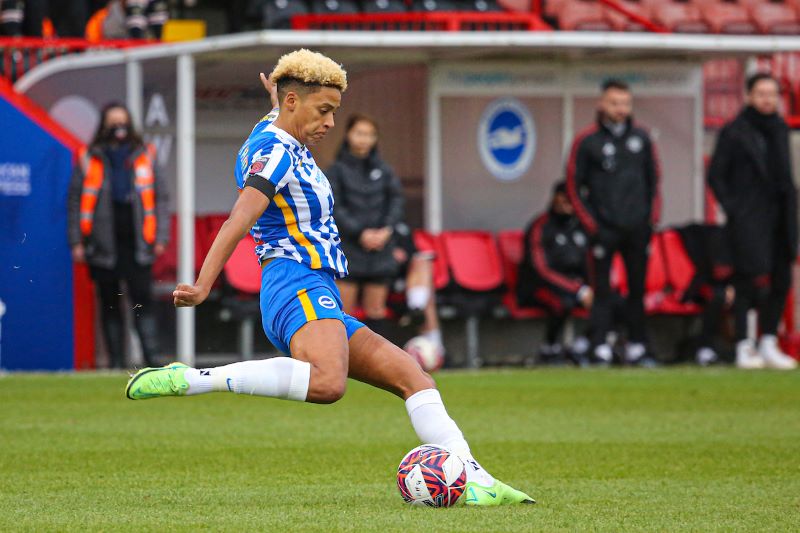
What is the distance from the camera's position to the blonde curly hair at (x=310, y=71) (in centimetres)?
695

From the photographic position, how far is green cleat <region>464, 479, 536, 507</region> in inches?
278

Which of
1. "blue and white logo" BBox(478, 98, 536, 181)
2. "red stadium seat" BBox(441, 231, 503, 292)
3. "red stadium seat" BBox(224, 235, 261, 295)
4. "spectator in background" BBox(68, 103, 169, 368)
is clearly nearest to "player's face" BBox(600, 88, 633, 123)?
"red stadium seat" BBox(441, 231, 503, 292)

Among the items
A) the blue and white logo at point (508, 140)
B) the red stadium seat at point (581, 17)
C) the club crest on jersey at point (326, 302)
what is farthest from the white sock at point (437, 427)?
the red stadium seat at point (581, 17)

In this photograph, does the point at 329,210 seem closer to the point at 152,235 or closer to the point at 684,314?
the point at 152,235

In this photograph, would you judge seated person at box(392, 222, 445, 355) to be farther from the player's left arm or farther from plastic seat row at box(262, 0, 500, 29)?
the player's left arm

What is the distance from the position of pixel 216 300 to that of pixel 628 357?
158 inches

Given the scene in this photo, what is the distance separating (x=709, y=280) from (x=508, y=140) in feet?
9.10

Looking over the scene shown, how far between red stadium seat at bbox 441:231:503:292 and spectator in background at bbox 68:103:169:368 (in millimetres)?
3038

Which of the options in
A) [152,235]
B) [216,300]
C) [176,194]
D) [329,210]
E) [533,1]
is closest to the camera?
[329,210]

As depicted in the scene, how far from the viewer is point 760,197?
16062 millimetres

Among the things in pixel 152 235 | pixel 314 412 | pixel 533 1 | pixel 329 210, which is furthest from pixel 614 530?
pixel 533 1

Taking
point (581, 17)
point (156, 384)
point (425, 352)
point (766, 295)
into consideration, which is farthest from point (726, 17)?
point (156, 384)

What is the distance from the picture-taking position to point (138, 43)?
1750 cm

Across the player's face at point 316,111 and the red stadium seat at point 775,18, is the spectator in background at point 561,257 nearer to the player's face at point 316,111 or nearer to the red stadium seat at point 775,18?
the red stadium seat at point 775,18
